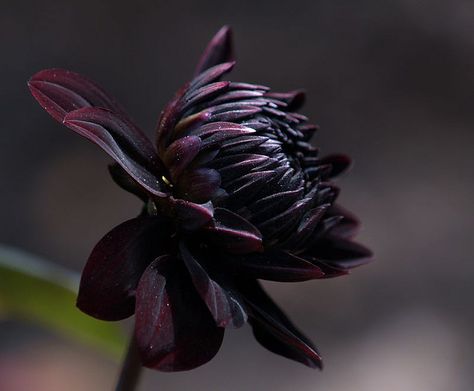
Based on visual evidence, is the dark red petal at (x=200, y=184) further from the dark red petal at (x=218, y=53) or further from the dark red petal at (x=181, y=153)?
the dark red petal at (x=218, y=53)

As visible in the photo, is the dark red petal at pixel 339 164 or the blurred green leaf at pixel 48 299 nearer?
the dark red petal at pixel 339 164

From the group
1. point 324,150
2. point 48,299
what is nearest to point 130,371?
point 48,299

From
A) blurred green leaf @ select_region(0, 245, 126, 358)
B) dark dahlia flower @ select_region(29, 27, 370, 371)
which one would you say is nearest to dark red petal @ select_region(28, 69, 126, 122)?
dark dahlia flower @ select_region(29, 27, 370, 371)

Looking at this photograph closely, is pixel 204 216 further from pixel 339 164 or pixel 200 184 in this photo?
pixel 339 164

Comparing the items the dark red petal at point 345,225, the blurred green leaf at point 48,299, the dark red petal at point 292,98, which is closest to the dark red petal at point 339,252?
the dark red petal at point 345,225

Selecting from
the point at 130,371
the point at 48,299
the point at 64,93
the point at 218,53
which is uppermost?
the point at 218,53

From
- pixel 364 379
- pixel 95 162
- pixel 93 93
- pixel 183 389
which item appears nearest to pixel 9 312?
pixel 93 93
